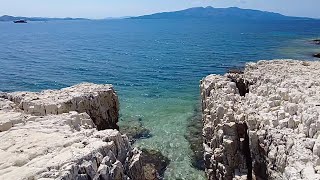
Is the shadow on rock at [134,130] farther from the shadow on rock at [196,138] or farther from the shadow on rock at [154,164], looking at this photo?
the shadow on rock at [196,138]

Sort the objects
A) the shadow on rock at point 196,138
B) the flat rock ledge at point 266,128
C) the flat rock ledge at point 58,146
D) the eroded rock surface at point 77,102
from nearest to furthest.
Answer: the flat rock ledge at point 58,146 < the flat rock ledge at point 266,128 < the eroded rock surface at point 77,102 < the shadow on rock at point 196,138

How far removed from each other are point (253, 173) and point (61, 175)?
1415cm

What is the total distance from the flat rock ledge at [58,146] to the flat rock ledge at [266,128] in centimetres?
760

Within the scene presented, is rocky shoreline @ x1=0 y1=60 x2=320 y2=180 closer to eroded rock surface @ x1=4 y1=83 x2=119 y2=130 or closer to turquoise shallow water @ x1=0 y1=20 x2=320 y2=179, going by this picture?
eroded rock surface @ x1=4 y1=83 x2=119 y2=130

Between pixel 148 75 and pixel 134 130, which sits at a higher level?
pixel 148 75

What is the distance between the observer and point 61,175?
54.2 ft

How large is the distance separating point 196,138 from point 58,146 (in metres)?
21.8

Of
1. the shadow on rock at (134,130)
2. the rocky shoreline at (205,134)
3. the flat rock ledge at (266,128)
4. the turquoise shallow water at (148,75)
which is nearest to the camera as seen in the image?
the rocky shoreline at (205,134)

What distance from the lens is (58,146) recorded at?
19766 millimetres

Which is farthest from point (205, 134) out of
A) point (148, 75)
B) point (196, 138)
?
point (148, 75)

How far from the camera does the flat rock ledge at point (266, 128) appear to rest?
1953 centimetres

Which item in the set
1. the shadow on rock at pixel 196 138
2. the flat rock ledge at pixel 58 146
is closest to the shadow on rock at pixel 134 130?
the shadow on rock at pixel 196 138

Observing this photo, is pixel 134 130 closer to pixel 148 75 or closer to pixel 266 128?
pixel 266 128

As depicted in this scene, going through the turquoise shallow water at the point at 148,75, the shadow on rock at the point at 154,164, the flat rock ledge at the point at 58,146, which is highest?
the flat rock ledge at the point at 58,146
